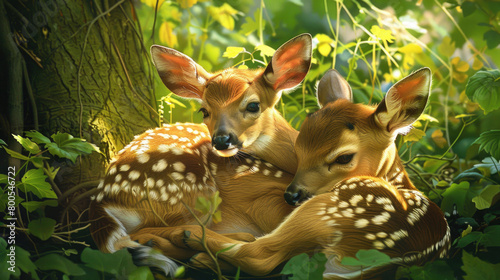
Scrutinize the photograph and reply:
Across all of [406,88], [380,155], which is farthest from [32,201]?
[406,88]

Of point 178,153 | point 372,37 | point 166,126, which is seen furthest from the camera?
point 372,37

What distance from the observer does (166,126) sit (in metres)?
2.11

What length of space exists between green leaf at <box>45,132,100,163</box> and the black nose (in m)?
0.50

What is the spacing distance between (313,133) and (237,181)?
0.36 meters

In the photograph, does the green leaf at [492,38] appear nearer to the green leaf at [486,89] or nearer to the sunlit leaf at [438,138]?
the green leaf at [486,89]

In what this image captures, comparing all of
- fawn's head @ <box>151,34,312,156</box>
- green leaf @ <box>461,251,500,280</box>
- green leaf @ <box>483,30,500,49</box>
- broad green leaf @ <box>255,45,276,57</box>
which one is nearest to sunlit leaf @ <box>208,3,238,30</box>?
broad green leaf @ <box>255,45,276,57</box>

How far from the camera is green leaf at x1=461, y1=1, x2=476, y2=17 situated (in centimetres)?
228

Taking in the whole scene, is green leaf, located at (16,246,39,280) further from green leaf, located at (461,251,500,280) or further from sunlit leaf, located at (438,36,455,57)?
sunlit leaf, located at (438,36,455,57)

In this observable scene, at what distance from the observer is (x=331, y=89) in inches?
81.4

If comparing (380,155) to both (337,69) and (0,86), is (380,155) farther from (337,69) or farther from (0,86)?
(0,86)

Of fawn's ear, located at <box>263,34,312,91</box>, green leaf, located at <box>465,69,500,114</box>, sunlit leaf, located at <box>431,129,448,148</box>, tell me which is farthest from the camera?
sunlit leaf, located at <box>431,129,448,148</box>

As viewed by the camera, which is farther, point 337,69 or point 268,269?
point 337,69

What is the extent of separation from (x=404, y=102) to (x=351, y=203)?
1.35ft

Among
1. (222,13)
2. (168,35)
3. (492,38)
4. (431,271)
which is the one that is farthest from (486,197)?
(168,35)
